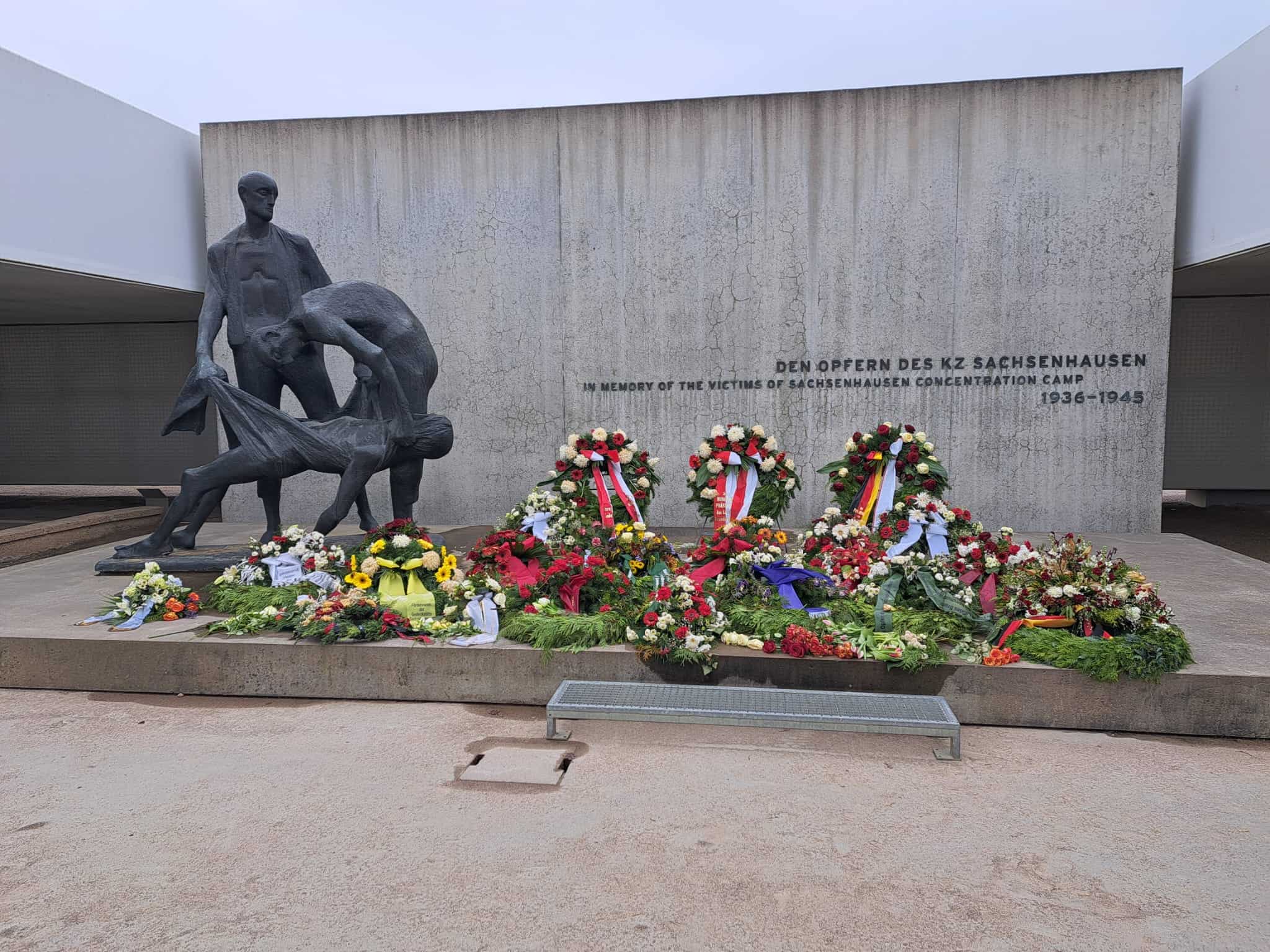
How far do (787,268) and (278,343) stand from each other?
4.57 meters

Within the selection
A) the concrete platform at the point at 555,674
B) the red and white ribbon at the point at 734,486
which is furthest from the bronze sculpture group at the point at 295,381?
the red and white ribbon at the point at 734,486

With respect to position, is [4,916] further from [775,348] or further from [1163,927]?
[775,348]

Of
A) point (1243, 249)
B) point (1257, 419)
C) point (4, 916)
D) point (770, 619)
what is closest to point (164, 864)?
point (4, 916)

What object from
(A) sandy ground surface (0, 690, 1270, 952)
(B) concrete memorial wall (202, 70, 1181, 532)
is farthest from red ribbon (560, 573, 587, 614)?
(B) concrete memorial wall (202, 70, 1181, 532)

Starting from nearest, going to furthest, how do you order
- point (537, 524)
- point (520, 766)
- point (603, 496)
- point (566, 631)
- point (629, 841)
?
point (629, 841)
point (520, 766)
point (566, 631)
point (537, 524)
point (603, 496)

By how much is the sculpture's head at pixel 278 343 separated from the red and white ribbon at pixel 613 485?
1989 millimetres

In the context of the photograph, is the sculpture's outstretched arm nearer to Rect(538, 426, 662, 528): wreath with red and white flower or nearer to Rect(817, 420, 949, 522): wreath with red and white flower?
Rect(538, 426, 662, 528): wreath with red and white flower

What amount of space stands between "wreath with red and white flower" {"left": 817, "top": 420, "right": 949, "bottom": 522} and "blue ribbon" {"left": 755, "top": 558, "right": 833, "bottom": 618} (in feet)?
3.50

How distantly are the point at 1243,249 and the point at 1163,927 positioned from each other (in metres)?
6.59

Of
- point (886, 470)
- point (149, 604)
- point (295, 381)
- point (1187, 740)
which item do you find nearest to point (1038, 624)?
point (1187, 740)

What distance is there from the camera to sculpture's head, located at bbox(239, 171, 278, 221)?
5309 mm

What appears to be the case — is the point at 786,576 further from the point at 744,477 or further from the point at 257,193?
the point at 257,193

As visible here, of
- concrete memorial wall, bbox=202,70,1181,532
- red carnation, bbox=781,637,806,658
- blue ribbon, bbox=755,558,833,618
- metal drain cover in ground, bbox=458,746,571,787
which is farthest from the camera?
concrete memorial wall, bbox=202,70,1181,532

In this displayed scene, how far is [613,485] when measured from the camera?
5398 millimetres
